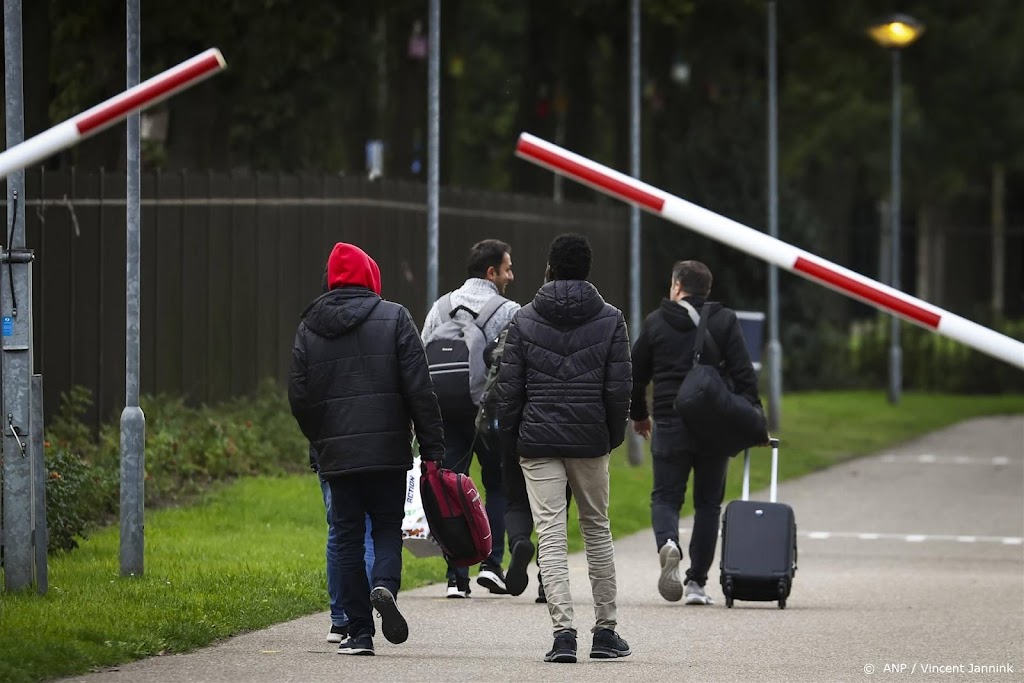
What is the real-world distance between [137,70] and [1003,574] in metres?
6.12

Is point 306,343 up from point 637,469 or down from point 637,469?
up

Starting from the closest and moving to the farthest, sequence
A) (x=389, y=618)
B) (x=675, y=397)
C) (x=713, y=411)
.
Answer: (x=389, y=618) < (x=713, y=411) < (x=675, y=397)

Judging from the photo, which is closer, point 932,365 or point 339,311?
point 339,311

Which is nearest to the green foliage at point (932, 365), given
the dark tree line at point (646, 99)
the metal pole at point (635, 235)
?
the dark tree line at point (646, 99)

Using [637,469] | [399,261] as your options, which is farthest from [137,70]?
[637,469]

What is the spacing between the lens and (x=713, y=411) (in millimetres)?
10641

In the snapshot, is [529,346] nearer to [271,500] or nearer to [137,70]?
[137,70]

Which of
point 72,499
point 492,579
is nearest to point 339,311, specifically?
point 492,579

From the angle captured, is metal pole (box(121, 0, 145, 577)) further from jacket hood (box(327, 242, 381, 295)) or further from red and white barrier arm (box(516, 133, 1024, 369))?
red and white barrier arm (box(516, 133, 1024, 369))

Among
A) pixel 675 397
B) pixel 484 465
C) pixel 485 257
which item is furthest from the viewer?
pixel 675 397

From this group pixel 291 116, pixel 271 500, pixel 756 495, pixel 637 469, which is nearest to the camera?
pixel 271 500

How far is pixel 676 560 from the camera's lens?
1048cm

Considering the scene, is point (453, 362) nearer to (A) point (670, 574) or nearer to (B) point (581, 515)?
(A) point (670, 574)

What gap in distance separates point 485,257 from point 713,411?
1407 mm
